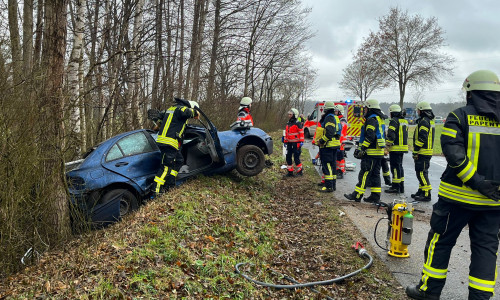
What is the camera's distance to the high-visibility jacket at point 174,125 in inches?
254

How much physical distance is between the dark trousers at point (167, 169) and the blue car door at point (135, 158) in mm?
209

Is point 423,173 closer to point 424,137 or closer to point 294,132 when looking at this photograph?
Result: point 424,137

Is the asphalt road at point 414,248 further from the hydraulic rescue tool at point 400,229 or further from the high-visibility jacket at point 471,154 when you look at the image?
the high-visibility jacket at point 471,154

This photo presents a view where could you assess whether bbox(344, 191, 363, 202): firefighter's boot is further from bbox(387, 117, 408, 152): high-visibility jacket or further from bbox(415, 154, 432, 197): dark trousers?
bbox(387, 117, 408, 152): high-visibility jacket

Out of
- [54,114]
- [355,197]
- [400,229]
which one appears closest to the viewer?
[54,114]

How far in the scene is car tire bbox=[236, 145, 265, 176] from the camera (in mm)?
7629

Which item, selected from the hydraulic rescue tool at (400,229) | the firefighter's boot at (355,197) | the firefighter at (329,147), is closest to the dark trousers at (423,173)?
the firefighter's boot at (355,197)

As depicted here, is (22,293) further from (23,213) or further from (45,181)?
(45,181)

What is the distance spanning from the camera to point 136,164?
6.30 metres

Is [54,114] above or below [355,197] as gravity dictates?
above

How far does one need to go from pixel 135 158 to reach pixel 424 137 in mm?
6041

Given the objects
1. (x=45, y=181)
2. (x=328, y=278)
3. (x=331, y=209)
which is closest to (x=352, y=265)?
(x=328, y=278)

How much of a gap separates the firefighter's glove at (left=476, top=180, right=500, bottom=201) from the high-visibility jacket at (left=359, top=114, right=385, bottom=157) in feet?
14.9

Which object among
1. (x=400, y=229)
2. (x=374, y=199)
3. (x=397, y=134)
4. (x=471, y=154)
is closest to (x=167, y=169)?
(x=400, y=229)
